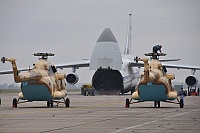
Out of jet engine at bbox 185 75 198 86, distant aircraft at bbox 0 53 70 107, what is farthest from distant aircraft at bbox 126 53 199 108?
jet engine at bbox 185 75 198 86

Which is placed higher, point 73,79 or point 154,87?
point 73,79

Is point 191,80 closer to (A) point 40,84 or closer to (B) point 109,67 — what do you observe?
(B) point 109,67

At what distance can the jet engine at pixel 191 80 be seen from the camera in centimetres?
6399

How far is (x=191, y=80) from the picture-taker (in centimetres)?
6431

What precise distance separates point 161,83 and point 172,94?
0.95 metres

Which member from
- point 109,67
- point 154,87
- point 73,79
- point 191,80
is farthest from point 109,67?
point 154,87

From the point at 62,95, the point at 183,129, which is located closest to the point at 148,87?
the point at 62,95

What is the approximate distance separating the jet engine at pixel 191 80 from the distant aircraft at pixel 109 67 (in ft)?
9.44

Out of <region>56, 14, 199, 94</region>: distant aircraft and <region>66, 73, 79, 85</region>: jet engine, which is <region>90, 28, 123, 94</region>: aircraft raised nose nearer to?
<region>56, 14, 199, 94</region>: distant aircraft

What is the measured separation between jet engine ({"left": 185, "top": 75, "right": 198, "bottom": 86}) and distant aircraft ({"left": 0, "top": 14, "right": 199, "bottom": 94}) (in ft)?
9.44

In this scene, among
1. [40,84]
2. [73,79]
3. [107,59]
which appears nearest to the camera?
[40,84]

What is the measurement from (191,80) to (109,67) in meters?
9.03

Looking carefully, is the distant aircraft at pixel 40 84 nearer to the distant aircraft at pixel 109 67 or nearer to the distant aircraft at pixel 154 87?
the distant aircraft at pixel 154 87

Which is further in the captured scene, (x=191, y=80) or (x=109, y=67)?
(x=191, y=80)
